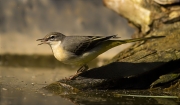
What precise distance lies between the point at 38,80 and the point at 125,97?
6.11ft

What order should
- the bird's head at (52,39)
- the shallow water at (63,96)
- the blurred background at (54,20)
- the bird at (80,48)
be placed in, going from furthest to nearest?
the blurred background at (54,20) → the bird's head at (52,39) → the bird at (80,48) → the shallow water at (63,96)

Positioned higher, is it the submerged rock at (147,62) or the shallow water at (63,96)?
the submerged rock at (147,62)

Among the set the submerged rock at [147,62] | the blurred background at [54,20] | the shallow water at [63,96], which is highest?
the blurred background at [54,20]

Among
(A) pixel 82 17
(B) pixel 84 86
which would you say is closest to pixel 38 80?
(B) pixel 84 86

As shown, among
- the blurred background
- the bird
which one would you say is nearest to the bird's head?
the bird

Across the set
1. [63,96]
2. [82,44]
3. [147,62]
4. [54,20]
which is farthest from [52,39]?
[54,20]

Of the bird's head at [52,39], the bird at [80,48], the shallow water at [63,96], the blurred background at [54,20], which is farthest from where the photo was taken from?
the blurred background at [54,20]

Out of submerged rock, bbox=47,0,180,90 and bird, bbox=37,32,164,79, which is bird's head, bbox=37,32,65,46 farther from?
submerged rock, bbox=47,0,180,90

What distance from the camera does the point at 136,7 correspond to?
824 cm

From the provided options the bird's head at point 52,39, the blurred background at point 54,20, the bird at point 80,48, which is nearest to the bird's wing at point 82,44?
the bird at point 80,48

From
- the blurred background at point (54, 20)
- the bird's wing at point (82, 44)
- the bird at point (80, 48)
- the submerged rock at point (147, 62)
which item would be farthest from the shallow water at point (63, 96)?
the blurred background at point (54, 20)

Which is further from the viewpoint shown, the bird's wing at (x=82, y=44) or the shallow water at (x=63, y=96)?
the bird's wing at (x=82, y=44)

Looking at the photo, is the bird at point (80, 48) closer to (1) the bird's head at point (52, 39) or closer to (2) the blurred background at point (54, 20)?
(1) the bird's head at point (52, 39)

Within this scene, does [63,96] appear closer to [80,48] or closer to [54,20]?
[80,48]
